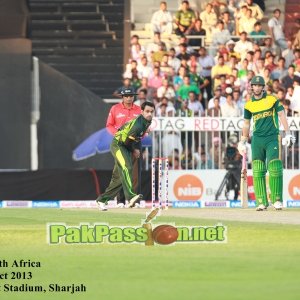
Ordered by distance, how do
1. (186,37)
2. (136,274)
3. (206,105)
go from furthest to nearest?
(186,37), (206,105), (136,274)

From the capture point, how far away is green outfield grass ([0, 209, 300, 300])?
10.3m

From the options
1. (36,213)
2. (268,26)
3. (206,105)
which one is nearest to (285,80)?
(206,105)

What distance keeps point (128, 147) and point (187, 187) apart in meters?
6.42

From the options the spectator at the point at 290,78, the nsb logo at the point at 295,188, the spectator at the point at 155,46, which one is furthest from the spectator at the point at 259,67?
the nsb logo at the point at 295,188

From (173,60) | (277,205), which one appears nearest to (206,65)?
(173,60)

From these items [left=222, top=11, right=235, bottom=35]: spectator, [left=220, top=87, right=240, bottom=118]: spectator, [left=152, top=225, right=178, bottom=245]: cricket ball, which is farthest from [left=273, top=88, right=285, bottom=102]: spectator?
[left=152, top=225, right=178, bottom=245]: cricket ball

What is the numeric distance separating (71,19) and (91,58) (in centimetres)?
138

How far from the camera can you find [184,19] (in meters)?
33.1

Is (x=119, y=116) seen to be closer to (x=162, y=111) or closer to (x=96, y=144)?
(x=96, y=144)

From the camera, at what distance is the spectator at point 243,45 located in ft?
105

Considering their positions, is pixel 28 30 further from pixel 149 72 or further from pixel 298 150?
pixel 298 150

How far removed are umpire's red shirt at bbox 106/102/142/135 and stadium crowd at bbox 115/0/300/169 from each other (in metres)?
4.46

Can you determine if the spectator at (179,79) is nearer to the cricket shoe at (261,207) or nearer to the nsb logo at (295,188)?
the nsb logo at (295,188)

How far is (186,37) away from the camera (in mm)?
32719
